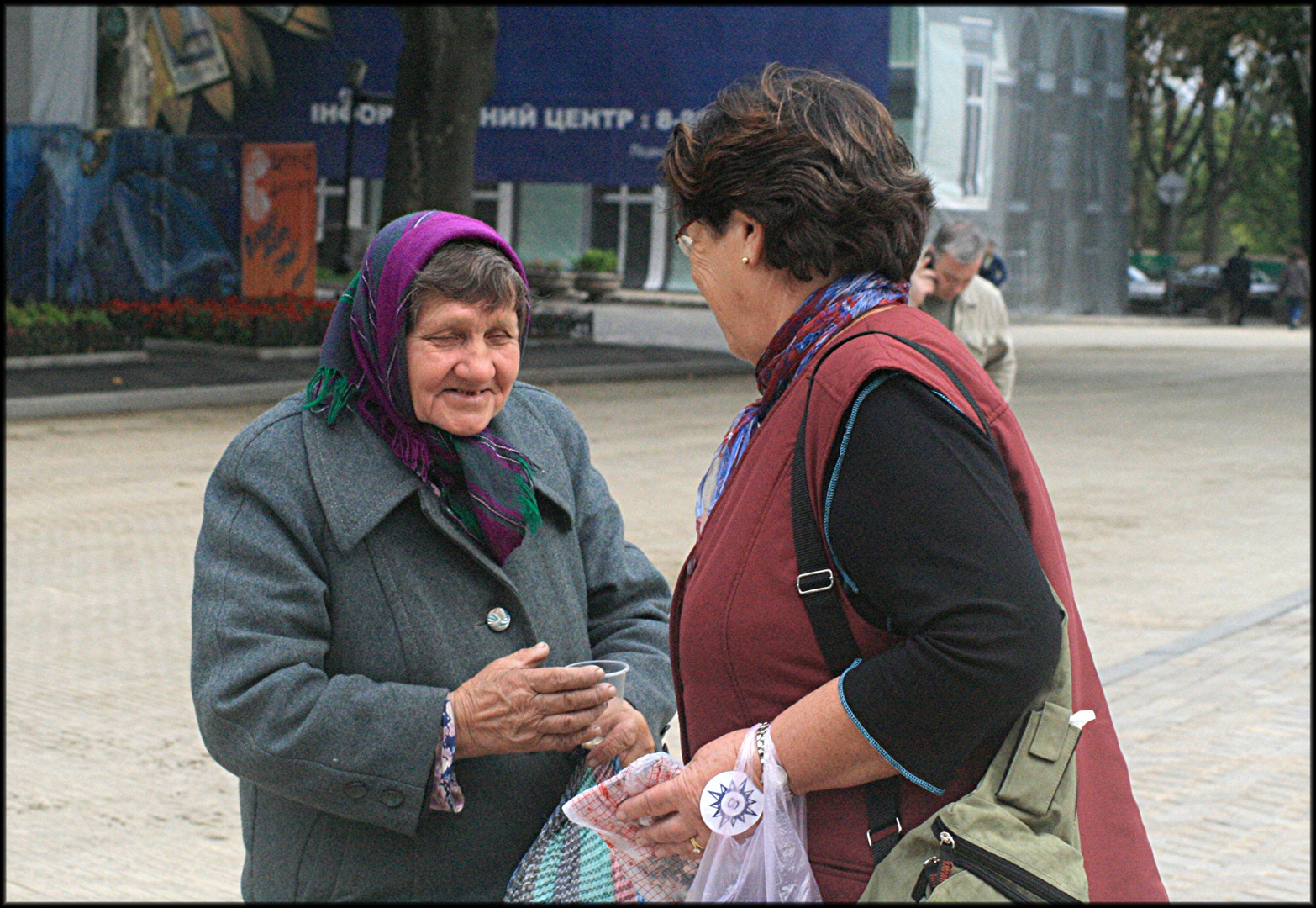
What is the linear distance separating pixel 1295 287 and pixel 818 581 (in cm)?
3980

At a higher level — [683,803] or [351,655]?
[351,655]

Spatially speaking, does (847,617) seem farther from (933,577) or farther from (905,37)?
(905,37)

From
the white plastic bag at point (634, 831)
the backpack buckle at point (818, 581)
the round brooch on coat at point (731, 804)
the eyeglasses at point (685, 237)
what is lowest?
the white plastic bag at point (634, 831)

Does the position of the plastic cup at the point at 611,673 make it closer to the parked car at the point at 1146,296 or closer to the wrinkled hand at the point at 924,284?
the wrinkled hand at the point at 924,284

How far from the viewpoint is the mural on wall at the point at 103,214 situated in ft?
70.9

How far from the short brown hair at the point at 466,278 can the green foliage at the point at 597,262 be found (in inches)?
1434

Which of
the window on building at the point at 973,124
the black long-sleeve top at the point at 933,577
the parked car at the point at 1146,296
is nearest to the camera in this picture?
the black long-sleeve top at the point at 933,577

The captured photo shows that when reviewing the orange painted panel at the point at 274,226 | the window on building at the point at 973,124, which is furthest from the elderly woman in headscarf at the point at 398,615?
the window on building at the point at 973,124

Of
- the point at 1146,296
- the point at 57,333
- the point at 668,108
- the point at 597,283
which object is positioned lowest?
the point at 57,333

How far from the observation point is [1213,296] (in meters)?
43.0

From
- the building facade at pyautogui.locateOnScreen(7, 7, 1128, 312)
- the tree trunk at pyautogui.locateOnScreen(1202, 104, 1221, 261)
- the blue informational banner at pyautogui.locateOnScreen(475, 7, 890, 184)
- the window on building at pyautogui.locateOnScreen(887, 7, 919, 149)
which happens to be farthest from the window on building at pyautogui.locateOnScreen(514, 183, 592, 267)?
the tree trunk at pyautogui.locateOnScreen(1202, 104, 1221, 261)

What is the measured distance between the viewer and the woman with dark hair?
6.42 ft

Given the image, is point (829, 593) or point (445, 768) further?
point (445, 768)

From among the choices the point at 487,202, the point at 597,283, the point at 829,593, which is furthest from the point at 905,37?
the point at 829,593
